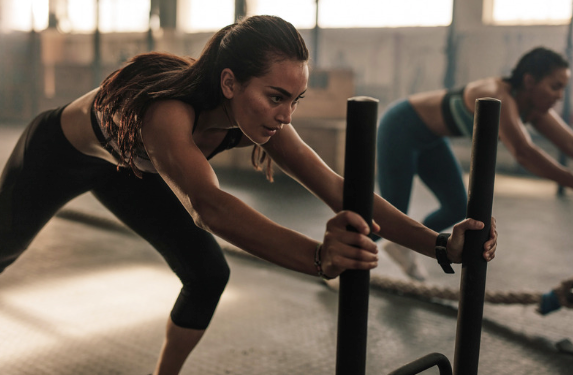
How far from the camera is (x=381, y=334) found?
80.4 inches

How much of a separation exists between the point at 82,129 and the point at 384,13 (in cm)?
629

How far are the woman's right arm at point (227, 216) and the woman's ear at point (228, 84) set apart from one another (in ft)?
0.25

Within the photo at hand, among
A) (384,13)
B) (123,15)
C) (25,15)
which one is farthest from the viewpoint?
(25,15)

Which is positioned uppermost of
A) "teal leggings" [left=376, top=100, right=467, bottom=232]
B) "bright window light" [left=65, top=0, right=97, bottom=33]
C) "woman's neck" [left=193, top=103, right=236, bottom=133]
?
"bright window light" [left=65, top=0, right=97, bottom=33]

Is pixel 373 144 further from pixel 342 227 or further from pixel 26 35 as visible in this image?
pixel 26 35

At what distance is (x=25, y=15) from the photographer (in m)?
10.8

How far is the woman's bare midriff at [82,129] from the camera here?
1.31 metres

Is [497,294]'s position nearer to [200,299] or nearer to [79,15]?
[200,299]

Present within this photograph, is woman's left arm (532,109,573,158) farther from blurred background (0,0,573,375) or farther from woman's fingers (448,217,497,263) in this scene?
woman's fingers (448,217,497,263)

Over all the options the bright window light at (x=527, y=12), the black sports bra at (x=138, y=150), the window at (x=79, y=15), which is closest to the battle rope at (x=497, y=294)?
the black sports bra at (x=138, y=150)

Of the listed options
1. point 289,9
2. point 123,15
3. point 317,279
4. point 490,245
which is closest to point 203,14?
point 123,15

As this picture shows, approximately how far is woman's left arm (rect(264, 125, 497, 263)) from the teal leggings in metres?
1.09

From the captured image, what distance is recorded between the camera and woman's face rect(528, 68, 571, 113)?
2150mm

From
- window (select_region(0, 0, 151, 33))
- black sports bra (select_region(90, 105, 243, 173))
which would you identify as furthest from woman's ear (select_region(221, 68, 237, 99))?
window (select_region(0, 0, 151, 33))
